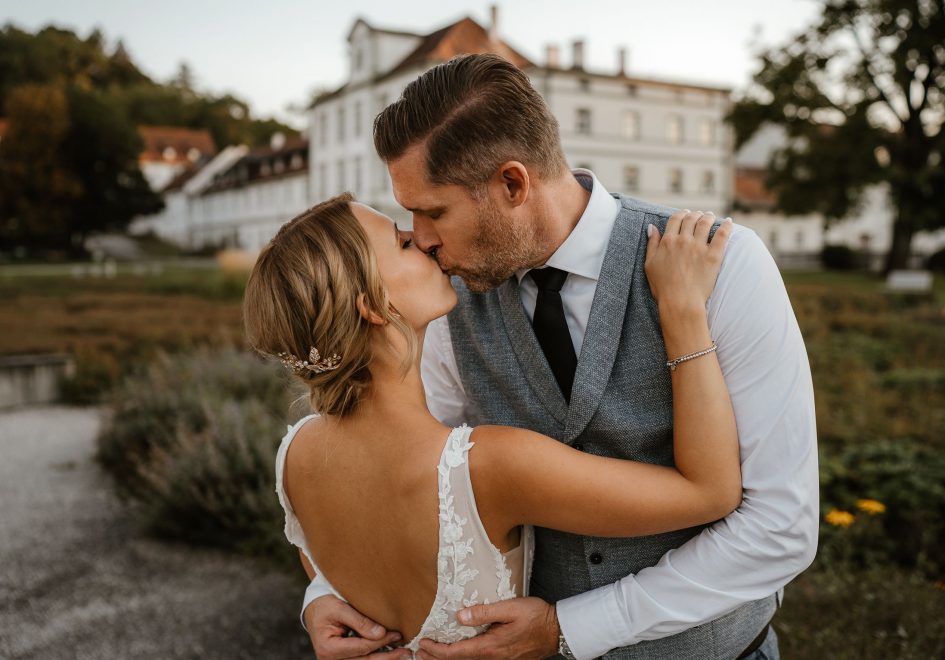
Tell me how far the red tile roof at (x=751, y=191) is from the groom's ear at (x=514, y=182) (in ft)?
154

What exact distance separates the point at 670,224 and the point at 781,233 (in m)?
52.1

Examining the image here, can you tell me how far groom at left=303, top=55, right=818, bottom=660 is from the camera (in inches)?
70.2

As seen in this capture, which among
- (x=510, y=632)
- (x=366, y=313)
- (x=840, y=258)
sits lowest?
(x=510, y=632)

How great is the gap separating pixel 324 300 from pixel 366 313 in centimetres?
11

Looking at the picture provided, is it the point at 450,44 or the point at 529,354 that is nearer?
the point at 529,354

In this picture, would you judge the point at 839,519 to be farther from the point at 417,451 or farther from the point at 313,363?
the point at 313,363

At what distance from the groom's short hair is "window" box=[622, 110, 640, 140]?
42.5m

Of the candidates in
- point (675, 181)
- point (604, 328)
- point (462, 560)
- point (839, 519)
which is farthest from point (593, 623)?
point (675, 181)

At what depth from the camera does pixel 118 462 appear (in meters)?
7.23

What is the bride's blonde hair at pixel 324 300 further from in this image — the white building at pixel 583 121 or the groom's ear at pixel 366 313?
the white building at pixel 583 121

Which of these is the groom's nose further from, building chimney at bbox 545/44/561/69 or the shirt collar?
building chimney at bbox 545/44/561/69

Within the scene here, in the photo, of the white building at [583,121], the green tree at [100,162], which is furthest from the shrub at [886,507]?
the green tree at [100,162]

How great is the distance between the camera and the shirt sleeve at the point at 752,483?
69.4 inches

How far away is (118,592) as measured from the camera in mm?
4988
